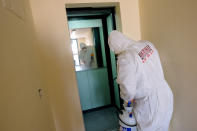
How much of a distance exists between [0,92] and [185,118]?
1494 millimetres

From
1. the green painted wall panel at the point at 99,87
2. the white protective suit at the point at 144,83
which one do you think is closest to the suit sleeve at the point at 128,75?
the white protective suit at the point at 144,83

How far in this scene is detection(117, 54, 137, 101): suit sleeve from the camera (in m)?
1.03

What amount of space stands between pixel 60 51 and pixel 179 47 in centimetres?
126

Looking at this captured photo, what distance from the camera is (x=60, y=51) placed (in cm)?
147

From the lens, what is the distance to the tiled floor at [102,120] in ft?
6.99

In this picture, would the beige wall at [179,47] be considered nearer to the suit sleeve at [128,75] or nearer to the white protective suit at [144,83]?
the white protective suit at [144,83]

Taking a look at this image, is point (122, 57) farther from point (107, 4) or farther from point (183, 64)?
point (107, 4)

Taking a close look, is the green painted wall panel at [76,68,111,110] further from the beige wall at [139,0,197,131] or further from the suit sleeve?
the suit sleeve

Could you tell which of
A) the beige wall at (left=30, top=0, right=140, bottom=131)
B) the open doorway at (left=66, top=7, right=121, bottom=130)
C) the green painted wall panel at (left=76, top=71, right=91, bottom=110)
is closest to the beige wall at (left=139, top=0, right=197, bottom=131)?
the beige wall at (left=30, top=0, right=140, bottom=131)

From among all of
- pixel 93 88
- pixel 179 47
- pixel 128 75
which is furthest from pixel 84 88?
pixel 179 47

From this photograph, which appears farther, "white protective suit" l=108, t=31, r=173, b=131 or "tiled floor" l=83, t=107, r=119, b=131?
"tiled floor" l=83, t=107, r=119, b=131

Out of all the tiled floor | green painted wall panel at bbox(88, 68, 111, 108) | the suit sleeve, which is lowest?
the tiled floor

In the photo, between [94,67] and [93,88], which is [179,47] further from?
[93,88]

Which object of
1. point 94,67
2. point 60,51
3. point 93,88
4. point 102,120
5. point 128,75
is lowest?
point 102,120
